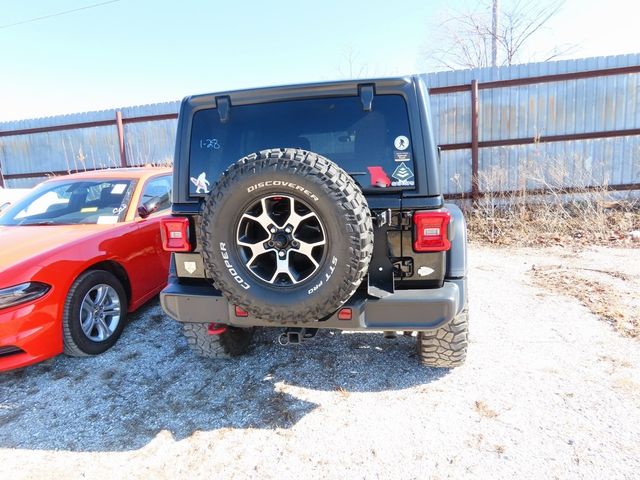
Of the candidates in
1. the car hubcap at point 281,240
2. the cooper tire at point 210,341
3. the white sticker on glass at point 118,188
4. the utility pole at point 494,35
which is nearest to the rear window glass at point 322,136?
the car hubcap at point 281,240

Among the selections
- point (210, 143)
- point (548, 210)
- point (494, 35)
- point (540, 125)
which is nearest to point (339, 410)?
point (210, 143)

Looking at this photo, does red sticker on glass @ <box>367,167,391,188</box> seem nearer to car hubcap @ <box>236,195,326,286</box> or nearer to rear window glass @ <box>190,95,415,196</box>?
rear window glass @ <box>190,95,415,196</box>

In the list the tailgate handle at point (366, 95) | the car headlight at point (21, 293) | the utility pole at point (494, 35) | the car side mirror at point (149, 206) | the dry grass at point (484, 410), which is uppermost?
the utility pole at point (494, 35)

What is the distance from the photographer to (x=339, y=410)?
2471 millimetres

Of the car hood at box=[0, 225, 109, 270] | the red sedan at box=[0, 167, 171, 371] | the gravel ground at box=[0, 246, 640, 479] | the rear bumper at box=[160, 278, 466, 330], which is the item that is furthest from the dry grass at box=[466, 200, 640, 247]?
the car hood at box=[0, 225, 109, 270]

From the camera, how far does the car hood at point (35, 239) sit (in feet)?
9.70

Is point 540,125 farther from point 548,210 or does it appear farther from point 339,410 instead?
point 339,410

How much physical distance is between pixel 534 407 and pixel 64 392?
322cm

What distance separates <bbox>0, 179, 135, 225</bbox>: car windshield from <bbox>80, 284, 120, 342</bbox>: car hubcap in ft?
2.41

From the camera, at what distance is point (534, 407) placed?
2.38 metres

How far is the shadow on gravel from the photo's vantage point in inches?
94.9

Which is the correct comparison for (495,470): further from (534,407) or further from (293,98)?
(293,98)

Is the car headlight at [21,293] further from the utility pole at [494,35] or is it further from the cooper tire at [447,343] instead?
the utility pole at [494,35]

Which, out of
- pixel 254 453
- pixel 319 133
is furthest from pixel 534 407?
pixel 319 133
